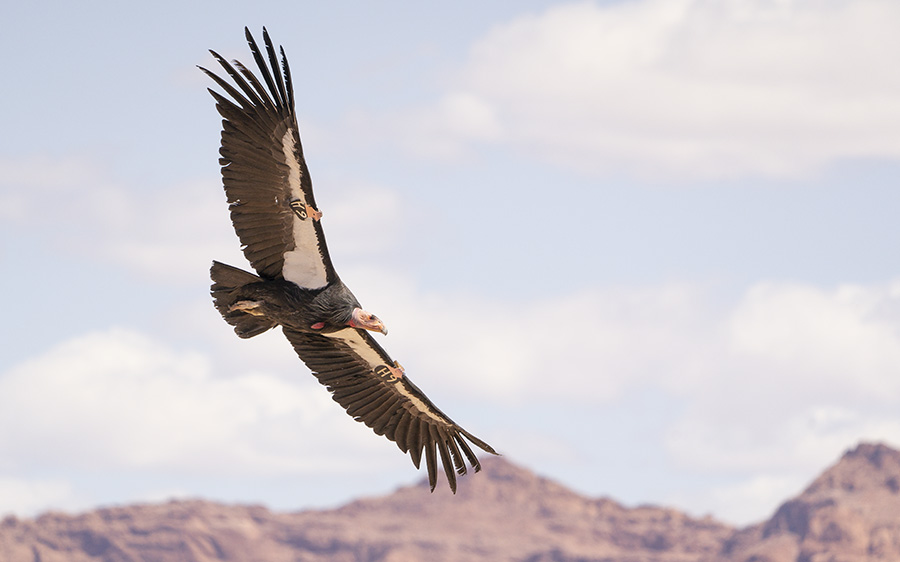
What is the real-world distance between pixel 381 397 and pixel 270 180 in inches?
170

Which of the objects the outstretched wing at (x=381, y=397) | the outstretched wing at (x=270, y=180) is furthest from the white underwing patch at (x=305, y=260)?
the outstretched wing at (x=381, y=397)

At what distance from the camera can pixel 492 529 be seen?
425ft

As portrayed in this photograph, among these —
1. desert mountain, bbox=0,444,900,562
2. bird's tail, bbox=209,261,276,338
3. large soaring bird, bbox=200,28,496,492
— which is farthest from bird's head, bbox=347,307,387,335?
desert mountain, bbox=0,444,900,562

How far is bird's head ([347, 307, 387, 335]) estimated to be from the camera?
17938 millimetres

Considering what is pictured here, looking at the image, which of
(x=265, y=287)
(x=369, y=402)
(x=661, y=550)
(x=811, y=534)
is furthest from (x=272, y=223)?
(x=661, y=550)

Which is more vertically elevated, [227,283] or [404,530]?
[404,530]

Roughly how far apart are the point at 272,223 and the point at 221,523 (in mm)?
111239

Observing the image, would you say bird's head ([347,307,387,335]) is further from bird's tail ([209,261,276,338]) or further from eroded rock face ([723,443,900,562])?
eroded rock face ([723,443,900,562])

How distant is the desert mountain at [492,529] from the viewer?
117 metres

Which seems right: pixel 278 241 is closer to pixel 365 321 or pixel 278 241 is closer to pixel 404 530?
pixel 365 321

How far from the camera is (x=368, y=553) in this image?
4722 inches

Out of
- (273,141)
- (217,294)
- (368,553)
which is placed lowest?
(217,294)

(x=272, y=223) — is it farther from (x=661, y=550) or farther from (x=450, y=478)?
(x=661, y=550)

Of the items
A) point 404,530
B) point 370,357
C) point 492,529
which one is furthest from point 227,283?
point 492,529
